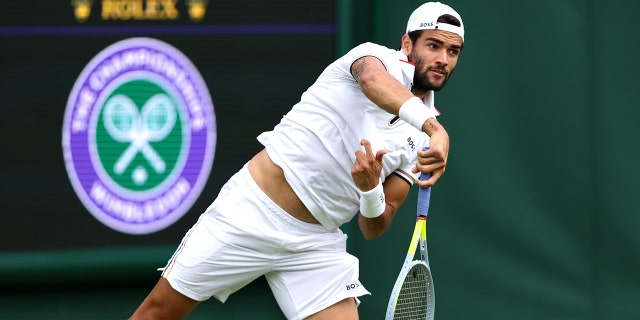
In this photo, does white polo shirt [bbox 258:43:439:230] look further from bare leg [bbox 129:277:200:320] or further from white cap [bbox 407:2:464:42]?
bare leg [bbox 129:277:200:320]

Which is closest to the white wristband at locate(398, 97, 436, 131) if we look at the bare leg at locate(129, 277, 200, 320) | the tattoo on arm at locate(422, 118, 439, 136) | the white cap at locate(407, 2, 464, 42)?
the tattoo on arm at locate(422, 118, 439, 136)

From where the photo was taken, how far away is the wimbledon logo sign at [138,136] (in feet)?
15.9

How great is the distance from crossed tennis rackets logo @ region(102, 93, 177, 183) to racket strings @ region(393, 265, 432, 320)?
117 cm

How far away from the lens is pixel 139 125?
4.88 meters

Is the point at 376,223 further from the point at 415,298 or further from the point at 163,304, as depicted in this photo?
the point at 163,304

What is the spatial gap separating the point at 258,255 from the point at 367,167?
0.58 metres

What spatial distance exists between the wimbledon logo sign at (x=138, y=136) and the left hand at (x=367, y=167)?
116cm

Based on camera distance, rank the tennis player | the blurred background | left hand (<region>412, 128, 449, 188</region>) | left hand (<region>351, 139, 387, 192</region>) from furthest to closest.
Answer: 1. the blurred background
2. the tennis player
3. left hand (<region>351, 139, 387, 192</region>)
4. left hand (<region>412, 128, 449, 188</region>)

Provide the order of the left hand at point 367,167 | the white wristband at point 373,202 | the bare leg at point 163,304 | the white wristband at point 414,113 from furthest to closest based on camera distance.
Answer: the bare leg at point 163,304, the white wristband at point 373,202, the left hand at point 367,167, the white wristband at point 414,113

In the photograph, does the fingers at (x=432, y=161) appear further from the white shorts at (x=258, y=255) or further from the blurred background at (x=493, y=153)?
the blurred background at (x=493, y=153)

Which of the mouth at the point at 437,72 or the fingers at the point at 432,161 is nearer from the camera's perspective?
the fingers at the point at 432,161

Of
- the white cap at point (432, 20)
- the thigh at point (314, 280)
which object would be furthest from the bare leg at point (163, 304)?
the white cap at point (432, 20)

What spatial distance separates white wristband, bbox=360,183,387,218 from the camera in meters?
3.99

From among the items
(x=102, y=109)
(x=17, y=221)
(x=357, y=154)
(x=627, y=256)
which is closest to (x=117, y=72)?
(x=102, y=109)
